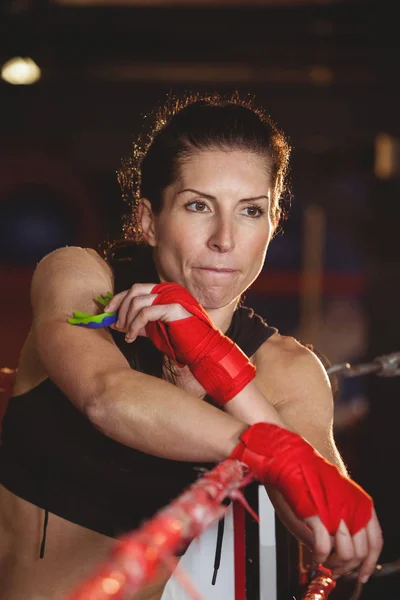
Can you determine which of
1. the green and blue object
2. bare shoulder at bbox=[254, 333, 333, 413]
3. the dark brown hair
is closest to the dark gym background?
bare shoulder at bbox=[254, 333, 333, 413]

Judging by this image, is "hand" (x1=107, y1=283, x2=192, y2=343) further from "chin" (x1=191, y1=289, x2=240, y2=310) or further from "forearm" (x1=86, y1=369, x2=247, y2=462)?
"chin" (x1=191, y1=289, x2=240, y2=310)

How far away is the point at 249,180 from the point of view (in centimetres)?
141

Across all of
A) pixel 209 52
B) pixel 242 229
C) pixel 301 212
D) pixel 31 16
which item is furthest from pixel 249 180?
pixel 301 212

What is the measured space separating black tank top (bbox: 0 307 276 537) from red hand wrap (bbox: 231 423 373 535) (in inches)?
18.5

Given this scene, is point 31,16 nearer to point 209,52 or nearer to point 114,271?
point 209,52

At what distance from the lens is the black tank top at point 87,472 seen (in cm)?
138

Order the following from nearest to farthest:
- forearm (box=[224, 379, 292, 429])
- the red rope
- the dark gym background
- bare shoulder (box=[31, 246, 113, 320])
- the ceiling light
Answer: the red rope < forearm (box=[224, 379, 292, 429]) < bare shoulder (box=[31, 246, 113, 320]) < the ceiling light < the dark gym background

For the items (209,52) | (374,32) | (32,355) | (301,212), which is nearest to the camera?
(32,355)

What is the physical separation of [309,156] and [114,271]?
18.1ft

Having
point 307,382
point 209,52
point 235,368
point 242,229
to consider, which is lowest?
point 307,382

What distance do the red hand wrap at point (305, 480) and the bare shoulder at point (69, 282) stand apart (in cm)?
50

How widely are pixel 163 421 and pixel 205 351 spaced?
0.37 ft

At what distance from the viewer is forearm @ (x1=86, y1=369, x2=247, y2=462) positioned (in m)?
0.99

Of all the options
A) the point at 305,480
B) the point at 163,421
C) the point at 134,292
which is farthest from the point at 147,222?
the point at 305,480
